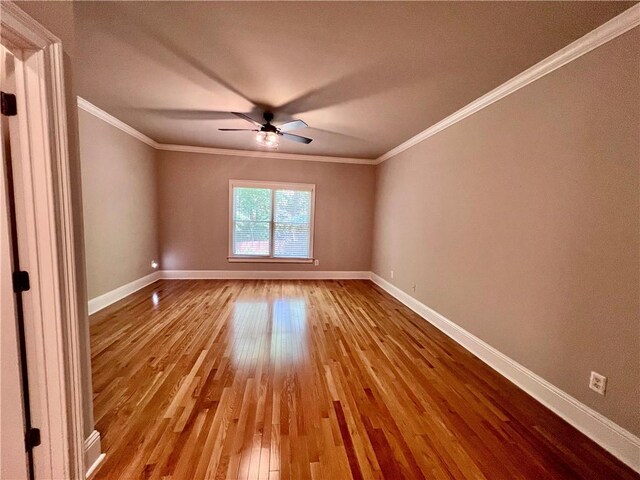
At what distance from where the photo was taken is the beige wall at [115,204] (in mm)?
3258

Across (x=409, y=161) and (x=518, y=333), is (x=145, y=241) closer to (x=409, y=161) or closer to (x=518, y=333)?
(x=409, y=161)

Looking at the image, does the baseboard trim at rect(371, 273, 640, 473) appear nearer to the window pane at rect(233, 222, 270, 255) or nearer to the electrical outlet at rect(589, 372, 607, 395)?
the electrical outlet at rect(589, 372, 607, 395)

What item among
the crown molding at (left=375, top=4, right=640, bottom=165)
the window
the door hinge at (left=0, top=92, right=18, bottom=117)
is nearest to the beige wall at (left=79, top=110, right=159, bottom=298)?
the window

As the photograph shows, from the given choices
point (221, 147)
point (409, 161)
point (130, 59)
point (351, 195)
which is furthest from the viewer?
point (351, 195)

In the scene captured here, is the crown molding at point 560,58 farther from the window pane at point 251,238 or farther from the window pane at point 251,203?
the window pane at point 251,238

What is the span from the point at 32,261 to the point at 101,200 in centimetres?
301

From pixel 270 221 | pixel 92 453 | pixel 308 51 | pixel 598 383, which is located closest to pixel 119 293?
pixel 270 221

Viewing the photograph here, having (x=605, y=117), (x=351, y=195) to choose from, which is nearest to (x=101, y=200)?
(x=351, y=195)

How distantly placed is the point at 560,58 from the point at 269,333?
350cm

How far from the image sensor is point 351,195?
5.63 metres

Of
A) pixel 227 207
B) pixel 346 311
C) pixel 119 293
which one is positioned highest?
pixel 227 207

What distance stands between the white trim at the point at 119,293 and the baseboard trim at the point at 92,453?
8.62ft

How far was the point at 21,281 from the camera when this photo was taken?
1108 mm

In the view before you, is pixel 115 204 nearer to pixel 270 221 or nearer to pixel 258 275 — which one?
pixel 270 221
